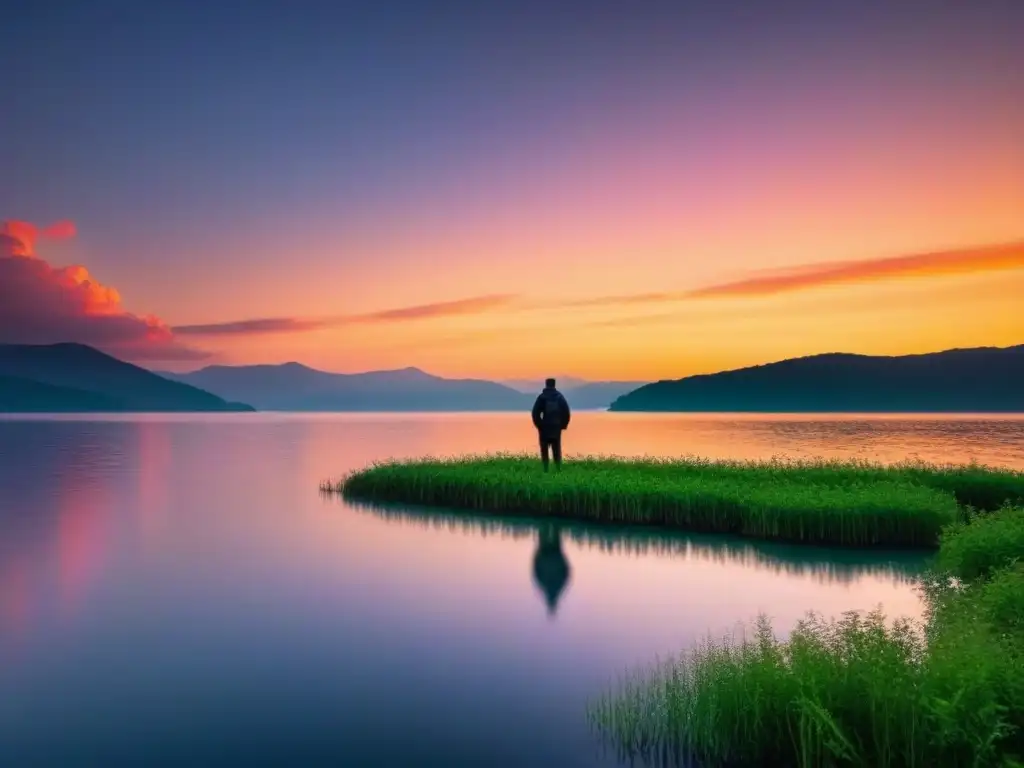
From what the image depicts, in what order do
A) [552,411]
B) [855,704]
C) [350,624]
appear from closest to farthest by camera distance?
[855,704], [350,624], [552,411]

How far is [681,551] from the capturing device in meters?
21.0

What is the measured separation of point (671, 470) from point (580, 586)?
613 inches

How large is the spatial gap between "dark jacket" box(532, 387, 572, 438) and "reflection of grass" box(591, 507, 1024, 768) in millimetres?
21253

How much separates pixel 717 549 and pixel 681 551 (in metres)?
1.13

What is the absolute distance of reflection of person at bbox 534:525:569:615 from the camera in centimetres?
1653

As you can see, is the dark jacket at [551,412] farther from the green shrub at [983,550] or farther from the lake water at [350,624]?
the green shrub at [983,550]

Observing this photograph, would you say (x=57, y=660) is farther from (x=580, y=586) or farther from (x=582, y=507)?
(x=582, y=507)

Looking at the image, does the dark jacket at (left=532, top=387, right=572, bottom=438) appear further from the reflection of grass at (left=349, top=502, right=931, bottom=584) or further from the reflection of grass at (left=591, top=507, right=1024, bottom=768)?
the reflection of grass at (left=591, top=507, right=1024, bottom=768)

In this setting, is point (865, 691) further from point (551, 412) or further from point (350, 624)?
point (551, 412)

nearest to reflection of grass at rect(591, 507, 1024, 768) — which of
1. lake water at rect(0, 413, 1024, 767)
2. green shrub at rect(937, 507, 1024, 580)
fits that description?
lake water at rect(0, 413, 1024, 767)

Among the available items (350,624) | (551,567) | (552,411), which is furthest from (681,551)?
(552,411)

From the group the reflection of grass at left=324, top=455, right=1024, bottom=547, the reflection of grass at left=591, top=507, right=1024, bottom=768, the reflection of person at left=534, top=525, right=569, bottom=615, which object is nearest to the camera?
the reflection of grass at left=591, top=507, right=1024, bottom=768

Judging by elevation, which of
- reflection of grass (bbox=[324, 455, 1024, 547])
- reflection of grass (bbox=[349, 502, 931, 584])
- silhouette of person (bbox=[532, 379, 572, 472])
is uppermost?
silhouette of person (bbox=[532, 379, 572, 472])

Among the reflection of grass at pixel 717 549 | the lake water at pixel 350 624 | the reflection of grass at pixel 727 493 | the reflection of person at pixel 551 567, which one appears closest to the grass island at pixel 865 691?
the lake water at pixel 350 624
